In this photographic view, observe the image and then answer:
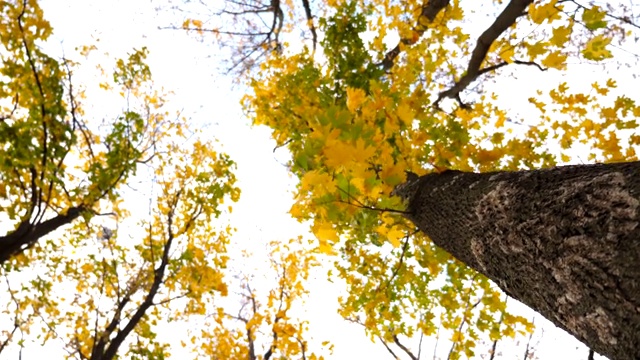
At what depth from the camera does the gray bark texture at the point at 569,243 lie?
746 mm

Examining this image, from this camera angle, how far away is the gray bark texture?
746mm

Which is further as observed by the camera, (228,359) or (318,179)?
(228,359)

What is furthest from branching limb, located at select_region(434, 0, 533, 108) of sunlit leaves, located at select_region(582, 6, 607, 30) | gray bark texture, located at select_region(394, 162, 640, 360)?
gray bark texture, located at select_region(394, 162, 640, 360)

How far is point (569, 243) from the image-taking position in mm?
907

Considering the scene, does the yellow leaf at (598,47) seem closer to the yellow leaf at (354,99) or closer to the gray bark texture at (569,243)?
the gray bark texture at (569,243)

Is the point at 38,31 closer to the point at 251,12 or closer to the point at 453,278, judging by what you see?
the point at 251,12

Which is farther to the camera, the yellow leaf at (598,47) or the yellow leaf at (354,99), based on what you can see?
the yellow leaf at (598,47)

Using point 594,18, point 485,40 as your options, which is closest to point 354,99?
point 594,18

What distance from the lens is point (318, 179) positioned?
1.05m

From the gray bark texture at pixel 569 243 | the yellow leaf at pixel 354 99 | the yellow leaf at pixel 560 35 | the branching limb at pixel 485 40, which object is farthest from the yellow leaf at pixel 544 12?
the branching limb at pixel 485 40

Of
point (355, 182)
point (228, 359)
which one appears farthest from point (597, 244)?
point (228, 359)

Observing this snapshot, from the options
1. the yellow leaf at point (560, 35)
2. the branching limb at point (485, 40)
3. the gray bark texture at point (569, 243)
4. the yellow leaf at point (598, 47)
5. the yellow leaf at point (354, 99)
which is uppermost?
the branching limb at point (485, 40)

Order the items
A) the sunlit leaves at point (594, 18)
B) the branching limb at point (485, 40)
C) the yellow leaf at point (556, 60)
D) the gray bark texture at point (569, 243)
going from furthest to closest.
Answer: the branching limb at point (485, 40) → the yellow leaf at point (556, 60) → the sunlit leaves at point (594, 18) → the gray bark texture at point (569, 243)

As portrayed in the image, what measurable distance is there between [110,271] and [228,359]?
3.48 m
